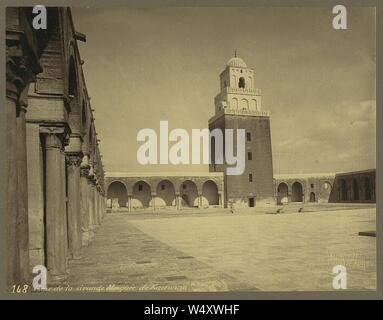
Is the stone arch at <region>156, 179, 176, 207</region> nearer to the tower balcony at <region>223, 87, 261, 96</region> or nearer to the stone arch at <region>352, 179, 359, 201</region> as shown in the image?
the tower balcony at <region>223, 87, 261, 96</region>

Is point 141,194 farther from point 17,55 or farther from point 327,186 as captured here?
point 17,55

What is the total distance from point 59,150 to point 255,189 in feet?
101

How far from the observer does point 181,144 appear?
920 centimetres

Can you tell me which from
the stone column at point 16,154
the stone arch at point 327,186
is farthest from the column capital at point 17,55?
the stone arch at point 327,186

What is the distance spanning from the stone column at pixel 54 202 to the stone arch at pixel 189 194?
107 feet

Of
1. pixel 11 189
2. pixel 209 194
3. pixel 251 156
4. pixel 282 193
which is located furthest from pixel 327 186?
pixel 11 189

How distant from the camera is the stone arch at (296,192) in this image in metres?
45.3

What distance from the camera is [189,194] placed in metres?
39.5

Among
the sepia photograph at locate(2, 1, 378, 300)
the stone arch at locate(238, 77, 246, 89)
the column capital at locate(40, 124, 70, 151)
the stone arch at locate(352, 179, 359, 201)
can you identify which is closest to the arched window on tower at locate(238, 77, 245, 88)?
the stone arch at locate(238, 77, 246, 89)

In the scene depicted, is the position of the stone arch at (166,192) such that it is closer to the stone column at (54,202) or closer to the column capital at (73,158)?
the column capital at (73,158)

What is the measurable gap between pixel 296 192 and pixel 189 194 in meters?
13.4

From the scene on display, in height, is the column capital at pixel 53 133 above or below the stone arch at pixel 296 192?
above
